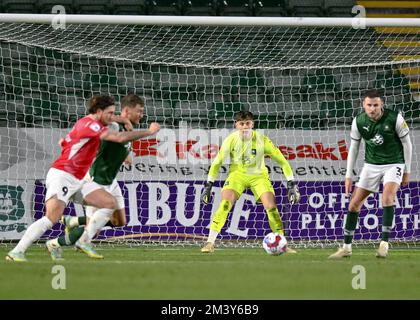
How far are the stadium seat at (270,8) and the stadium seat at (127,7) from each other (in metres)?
2.23

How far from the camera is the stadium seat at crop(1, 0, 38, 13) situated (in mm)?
17688

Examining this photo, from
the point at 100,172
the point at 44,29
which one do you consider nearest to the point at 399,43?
the point at 44,29

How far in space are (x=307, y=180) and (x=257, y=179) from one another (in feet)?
7.76

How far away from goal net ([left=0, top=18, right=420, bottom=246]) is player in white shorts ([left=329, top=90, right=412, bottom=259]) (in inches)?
114

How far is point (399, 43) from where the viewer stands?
17047mm

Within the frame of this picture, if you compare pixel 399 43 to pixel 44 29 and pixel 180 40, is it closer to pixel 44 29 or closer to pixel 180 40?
pixel 180 40

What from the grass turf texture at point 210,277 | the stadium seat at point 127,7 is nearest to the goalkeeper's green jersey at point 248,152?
the grass turf texture at point 210,277

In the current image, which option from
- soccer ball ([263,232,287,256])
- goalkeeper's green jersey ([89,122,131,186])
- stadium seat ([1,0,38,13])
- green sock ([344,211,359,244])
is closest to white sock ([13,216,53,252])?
goalkeeper's green jersey ([89,122,131,186])

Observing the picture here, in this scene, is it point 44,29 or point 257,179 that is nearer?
point 257,179

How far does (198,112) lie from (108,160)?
4707 millimetres

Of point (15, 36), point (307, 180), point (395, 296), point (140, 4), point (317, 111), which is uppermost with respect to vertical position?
point (140, 4)

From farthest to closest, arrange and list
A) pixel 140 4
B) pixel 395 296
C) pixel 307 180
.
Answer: pixel 140 4
pixel 307 180
pixel 395 296

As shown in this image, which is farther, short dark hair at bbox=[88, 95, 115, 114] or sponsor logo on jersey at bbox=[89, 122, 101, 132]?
short dark hair at bbox=[88, 95, 115, 114]

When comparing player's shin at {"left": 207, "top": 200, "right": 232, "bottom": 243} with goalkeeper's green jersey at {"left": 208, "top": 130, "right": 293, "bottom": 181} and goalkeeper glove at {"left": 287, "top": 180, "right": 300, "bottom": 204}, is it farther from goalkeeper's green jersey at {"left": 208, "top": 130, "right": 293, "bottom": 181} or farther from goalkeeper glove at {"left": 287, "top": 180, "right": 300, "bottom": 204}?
goalkeeper glove at {"left": 287, "top": 180, "right": 300, "bottom": 204}
